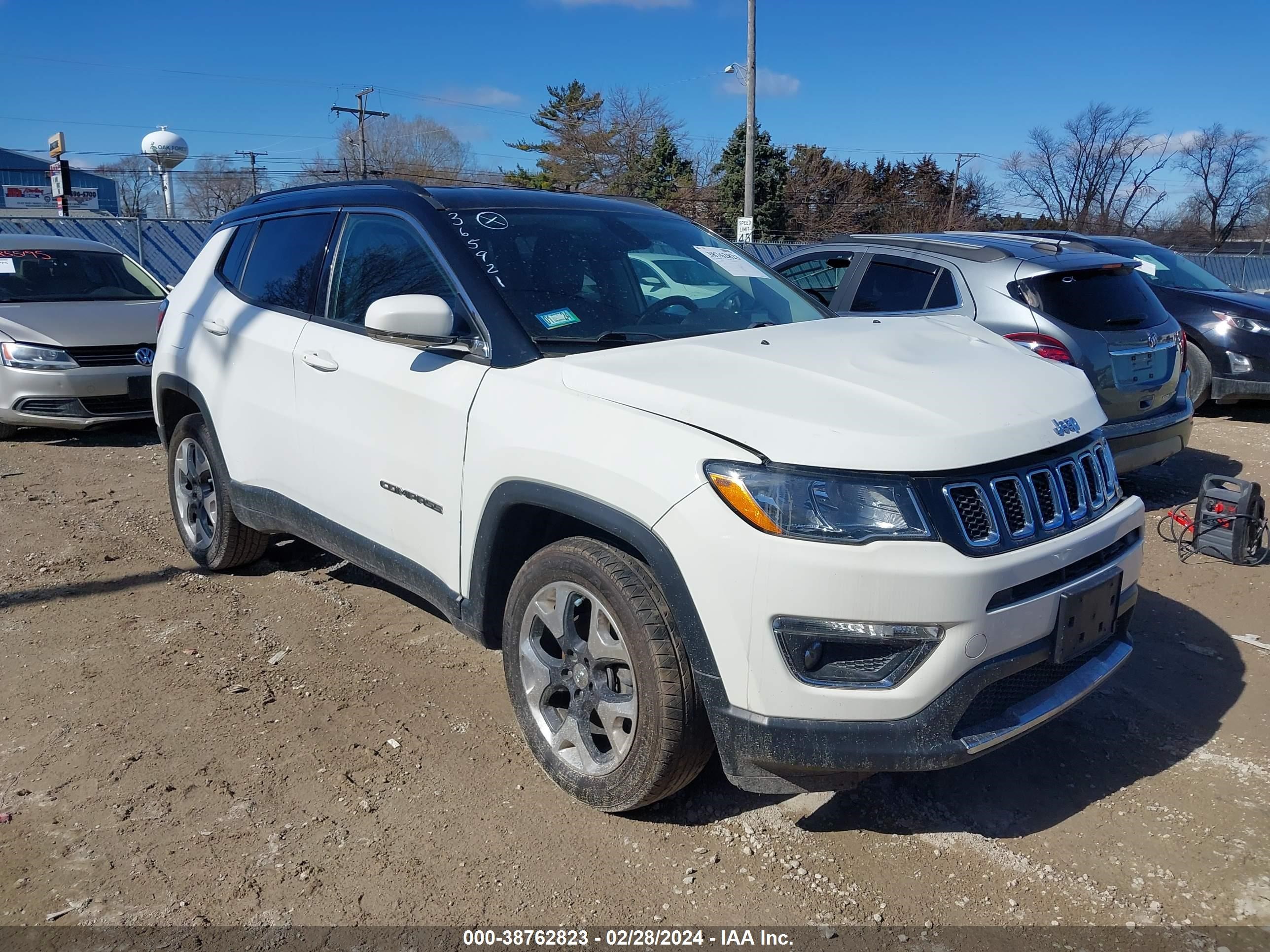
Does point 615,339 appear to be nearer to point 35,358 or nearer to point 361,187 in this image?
point 361,187

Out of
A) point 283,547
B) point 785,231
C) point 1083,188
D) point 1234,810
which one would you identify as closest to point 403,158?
point 785,231

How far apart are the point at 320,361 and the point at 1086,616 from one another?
2818mm

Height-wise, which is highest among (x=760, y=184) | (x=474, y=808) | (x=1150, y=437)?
(x=760, y=184)

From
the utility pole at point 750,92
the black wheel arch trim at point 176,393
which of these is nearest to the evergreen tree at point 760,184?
the utility pole at point 750,92

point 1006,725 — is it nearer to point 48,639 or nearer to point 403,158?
point 48,639

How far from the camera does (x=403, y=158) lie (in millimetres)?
55938

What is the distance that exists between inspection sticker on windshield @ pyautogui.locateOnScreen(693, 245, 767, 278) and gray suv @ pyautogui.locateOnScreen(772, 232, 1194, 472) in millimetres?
1410

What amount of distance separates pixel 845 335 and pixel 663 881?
1826 millimetres

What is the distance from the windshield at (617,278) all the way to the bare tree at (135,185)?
5420cm

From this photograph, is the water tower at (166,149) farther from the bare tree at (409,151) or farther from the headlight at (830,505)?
the headlight at (830,505)

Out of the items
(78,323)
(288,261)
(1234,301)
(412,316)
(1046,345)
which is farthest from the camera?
(1234,301)

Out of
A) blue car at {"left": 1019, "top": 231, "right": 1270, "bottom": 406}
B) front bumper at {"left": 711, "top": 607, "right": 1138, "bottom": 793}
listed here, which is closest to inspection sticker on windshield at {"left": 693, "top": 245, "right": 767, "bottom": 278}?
front bumper at {"left": 711, "top": 607, "right": 1138, "bottom": 793}

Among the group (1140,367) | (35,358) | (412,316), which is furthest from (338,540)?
(35,358)

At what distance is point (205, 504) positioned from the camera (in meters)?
5.06
